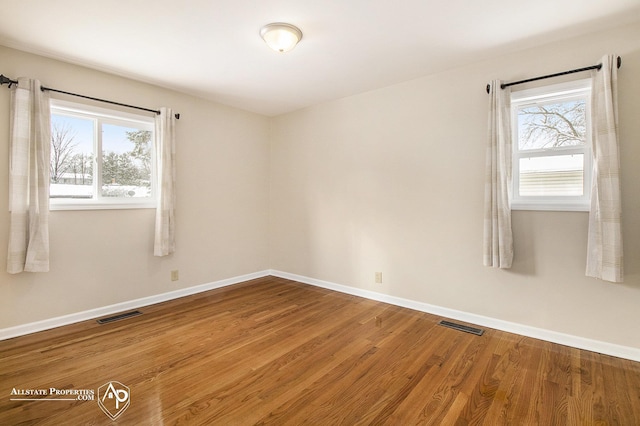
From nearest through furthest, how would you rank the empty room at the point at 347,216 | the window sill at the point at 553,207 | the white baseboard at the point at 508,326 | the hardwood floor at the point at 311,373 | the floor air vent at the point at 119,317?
the hardwood floor at the point at 311,373 → the empty room at the point at 347,216 → the white baseboard at the point at 508,326 → the window sill at the point at 553,207 → the floor air vent at the point at 119,317

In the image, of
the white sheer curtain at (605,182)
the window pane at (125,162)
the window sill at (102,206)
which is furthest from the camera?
the window pane at (125,162)

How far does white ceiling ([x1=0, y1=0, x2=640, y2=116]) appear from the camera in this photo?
221 centimetres

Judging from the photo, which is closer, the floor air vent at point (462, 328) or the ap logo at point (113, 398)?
the ap logo at point (113, 398)

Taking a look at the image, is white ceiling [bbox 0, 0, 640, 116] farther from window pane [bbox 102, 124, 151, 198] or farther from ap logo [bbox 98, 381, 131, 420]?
ap logo [bbox 98, 381, 131, 420]

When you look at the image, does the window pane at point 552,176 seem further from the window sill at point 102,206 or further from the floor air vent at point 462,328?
the window sill at point 102,206

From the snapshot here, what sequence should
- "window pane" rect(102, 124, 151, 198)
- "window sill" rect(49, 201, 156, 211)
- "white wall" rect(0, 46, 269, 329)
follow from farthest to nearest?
"window pane" rect(102, 124, 151, 198)
"window sill" rect(49, 201, 156, 211)
"white wall" rect(0, 46, 269, 329)

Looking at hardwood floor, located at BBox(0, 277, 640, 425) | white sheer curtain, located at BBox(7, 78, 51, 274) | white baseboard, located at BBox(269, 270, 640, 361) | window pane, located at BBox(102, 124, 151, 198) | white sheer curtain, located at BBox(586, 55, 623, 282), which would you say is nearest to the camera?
hardwood floor, located at BBox(0, 277, 640, 425)

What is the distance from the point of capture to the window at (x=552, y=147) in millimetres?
2643

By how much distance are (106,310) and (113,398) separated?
1736mm

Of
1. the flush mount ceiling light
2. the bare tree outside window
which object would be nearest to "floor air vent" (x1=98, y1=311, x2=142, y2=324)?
the bare tree outside window

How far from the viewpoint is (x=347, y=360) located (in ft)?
7.87

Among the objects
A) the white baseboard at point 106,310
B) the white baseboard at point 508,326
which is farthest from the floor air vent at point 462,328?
the white baseboard at point 106,310

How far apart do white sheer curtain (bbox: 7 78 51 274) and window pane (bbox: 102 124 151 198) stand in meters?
0.54

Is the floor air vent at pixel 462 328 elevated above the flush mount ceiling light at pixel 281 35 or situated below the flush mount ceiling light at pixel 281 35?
below
